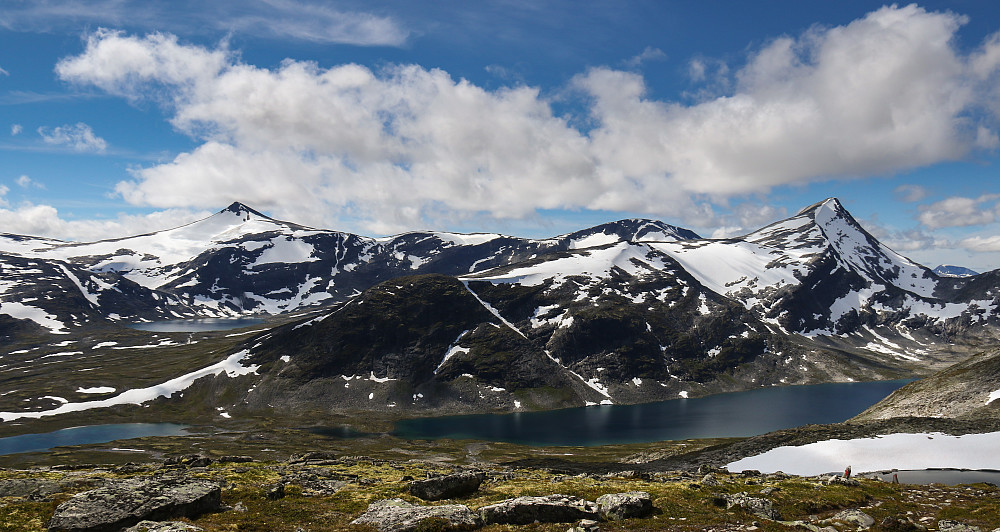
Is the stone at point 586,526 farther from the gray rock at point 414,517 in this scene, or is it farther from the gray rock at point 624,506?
the gray rock at point 414,517

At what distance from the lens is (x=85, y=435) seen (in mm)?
171750

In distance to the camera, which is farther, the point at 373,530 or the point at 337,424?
the point at 337,424

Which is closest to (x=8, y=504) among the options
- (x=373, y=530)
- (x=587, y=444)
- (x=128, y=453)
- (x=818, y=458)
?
(x=373, y=530)

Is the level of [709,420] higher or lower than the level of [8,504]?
lower

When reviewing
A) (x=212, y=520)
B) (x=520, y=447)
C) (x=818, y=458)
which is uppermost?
(x=212, y=520)

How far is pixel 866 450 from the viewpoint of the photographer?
67750 millimetres

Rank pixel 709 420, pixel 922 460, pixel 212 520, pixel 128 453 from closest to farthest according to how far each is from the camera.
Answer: pixel 212 520 < pixel 922 460 < pixel 128 453 < pixel 709 420

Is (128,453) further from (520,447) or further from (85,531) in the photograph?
(85,531)

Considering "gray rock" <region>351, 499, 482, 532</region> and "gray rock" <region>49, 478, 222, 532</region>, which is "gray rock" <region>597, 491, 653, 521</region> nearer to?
"gray rock" <region>351, 499, 482, 532</region>

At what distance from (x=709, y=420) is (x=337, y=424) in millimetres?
146392

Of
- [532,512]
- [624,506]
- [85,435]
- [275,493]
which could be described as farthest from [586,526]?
[85,435]

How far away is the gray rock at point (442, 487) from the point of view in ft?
114

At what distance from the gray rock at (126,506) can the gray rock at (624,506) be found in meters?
23.1

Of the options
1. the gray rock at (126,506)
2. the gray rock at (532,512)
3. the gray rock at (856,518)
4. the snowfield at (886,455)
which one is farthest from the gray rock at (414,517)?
the snowfield at (886,455)
